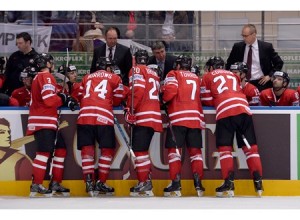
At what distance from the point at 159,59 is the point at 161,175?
4.53 ft

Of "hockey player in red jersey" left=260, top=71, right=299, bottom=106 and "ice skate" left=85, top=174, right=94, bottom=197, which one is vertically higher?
"hockey player in red jersey" left=260, top=71, right=299, bottom=106

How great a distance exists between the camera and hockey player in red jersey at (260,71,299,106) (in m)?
14.0

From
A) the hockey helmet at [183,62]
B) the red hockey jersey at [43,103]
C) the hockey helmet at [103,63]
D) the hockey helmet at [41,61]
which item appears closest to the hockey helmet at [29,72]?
the hockey helmet at [41,61]

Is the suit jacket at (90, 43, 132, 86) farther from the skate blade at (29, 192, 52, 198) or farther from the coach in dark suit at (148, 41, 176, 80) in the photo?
the skate blade at (29, 192, 52, 198)

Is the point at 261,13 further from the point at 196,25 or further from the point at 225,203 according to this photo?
the point at 225,203

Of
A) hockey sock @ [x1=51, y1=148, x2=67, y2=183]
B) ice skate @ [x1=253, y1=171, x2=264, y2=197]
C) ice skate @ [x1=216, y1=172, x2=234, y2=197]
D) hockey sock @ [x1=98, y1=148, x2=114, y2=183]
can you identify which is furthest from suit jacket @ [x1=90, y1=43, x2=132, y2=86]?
ice skate @ [x1=253, y1=171, x2=264, y2=197]

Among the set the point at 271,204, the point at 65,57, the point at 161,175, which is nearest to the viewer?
the point at 271,204

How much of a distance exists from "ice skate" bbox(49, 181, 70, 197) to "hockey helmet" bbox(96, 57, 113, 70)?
130 centimetres

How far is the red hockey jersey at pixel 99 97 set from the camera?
13.5 metres

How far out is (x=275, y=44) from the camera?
15469 millimetres

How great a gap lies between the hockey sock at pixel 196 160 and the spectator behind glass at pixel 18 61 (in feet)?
7.30

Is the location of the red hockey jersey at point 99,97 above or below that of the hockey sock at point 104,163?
above

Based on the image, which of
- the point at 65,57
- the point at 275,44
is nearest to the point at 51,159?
the point at 65,57

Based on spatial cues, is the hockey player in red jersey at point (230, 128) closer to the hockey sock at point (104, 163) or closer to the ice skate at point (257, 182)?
Result: the ice skate at point (257, 182)
